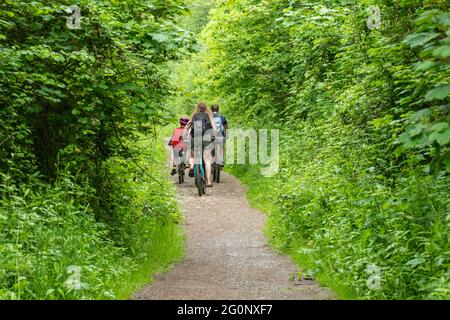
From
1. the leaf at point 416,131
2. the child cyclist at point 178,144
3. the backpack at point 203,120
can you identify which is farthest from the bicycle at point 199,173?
the leaf at point 416,131

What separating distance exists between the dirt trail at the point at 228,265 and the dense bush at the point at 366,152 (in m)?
0.38

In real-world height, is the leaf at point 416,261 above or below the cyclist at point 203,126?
below

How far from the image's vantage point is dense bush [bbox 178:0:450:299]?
5379 millimetres

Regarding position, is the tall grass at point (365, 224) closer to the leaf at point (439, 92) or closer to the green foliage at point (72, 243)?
the leaf at point (439, 92)

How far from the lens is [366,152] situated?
30.2ft

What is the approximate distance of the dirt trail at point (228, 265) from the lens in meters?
6.85

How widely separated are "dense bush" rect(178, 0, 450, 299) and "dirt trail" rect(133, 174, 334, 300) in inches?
14.8

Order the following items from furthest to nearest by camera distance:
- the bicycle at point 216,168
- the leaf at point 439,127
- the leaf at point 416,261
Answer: the bicycle at point 216,168
the leaf at point 416,261
the leaf at point 439,127

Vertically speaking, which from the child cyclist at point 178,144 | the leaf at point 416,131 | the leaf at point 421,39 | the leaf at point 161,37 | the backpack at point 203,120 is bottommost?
the child cyclist at point 178,144

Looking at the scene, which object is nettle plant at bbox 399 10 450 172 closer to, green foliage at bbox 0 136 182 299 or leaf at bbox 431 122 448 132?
leaf at bbox 431 122 448 132

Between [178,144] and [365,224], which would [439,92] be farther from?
[178,144]

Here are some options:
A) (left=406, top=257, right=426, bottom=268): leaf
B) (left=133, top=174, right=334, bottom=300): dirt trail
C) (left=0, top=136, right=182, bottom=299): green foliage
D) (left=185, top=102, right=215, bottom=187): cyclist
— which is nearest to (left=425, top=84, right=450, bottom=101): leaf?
(left=406, top=257, right=426, bottom=268): leaf
